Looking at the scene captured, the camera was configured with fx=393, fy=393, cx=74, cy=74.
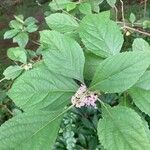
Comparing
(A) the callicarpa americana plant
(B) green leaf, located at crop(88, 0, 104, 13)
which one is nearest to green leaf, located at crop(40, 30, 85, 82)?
(A) the callicarpa americana plant

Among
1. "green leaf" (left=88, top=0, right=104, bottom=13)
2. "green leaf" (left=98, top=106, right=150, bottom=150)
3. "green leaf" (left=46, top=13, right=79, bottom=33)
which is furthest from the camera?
"green leaf" (left=88, top=0, right=104, bottom=13)

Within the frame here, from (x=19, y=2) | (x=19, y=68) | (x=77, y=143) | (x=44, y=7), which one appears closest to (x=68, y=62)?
(x=19, y=68)

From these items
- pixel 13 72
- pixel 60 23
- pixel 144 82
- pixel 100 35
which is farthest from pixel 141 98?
pixel 13 72

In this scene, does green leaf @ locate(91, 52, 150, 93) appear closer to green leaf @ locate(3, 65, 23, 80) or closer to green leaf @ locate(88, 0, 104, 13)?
green leaf @ locate(3, 65, 23, 80)

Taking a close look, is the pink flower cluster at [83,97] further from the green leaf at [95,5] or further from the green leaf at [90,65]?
the green leaf at [95,5]

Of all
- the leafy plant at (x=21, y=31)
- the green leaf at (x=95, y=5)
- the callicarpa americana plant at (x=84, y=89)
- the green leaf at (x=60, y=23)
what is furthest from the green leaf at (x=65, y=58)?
the leafy plant at (x=21, y=31)

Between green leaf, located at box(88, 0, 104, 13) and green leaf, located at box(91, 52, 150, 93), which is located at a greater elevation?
green leaf, located at box(91, 52, 150, 93)

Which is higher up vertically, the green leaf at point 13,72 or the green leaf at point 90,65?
the green leaf at point 90,65
